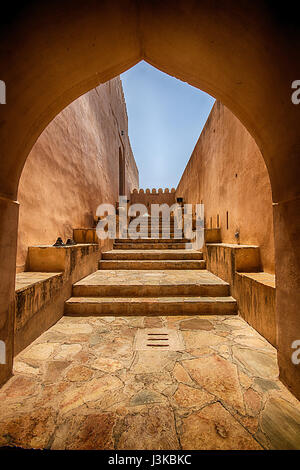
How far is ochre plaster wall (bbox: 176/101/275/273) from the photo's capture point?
9.11ft

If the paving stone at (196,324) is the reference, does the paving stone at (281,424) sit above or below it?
below

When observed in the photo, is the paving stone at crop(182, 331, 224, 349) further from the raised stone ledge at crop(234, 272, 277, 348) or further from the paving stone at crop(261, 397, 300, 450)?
the paving stone at crop(261, 397, 300, 450)

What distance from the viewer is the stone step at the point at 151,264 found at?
15.5ft

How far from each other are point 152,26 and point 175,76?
55cm

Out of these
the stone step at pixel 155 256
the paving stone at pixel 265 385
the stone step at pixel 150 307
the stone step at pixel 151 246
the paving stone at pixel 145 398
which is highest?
the stone step at pixel 151 246

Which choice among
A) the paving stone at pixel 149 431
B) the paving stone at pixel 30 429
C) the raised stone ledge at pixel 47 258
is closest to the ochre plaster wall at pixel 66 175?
the raised stone ledge at pixel 47 258

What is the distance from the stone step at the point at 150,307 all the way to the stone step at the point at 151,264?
1754mm

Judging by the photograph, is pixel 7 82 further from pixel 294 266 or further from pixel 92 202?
pixel 92 202

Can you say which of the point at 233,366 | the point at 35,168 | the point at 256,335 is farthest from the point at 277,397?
the point at 35,168

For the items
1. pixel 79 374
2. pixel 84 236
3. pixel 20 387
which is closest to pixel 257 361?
pixel 79 374

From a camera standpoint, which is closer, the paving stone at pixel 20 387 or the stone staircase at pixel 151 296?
the paving stone at pixel 20 387

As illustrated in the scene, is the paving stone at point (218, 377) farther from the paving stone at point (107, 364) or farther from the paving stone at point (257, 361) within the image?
the paving stone at point (107, 364)

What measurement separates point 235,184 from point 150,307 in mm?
2887

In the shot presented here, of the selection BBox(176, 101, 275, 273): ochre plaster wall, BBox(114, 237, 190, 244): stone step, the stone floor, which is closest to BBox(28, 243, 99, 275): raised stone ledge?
the stone floor
